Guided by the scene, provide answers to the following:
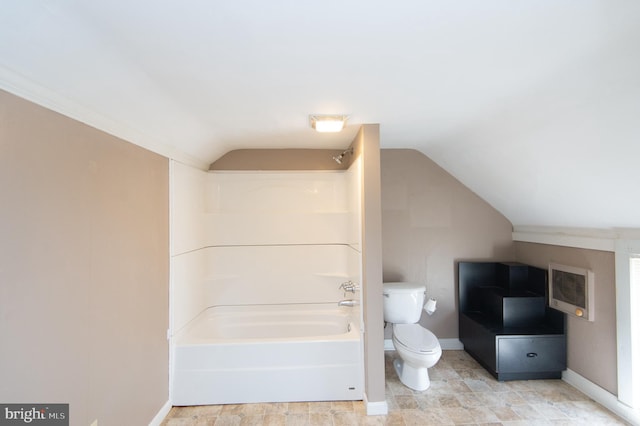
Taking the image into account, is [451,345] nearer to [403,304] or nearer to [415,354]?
[403,304]

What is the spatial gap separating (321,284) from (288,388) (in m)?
1.07

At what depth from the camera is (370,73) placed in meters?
1.48

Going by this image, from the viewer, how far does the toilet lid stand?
244 centimetres

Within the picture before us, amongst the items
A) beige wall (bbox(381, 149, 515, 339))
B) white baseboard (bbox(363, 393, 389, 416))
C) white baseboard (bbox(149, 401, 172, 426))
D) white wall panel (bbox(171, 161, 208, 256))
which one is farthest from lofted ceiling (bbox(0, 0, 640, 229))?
white baseboard (bbox(363, 393, 389, 416))

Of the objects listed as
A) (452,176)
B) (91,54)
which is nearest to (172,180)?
(91,54)

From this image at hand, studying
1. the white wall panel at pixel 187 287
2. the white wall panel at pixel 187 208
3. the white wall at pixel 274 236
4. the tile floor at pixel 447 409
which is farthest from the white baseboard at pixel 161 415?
the white wall panel at pixel 187 208

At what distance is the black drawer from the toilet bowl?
62 cm

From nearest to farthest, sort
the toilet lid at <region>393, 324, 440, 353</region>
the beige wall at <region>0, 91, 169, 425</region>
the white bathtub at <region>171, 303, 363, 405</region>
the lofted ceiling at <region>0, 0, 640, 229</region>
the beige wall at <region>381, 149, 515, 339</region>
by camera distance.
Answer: the lofted ceiling at <region>0, 0, 640, 229</region> < the beige wall at <region>0, 91, 169, 425</region> < the white bathtub at <region>171, 303, 363, 405</region> < the toilet lid at <region>393, 324, 440, 353</region> < the beige wall at <region>381, 149, 515, 339</region>

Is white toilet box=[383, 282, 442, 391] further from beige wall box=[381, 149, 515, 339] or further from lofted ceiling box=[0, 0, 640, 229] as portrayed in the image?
lofted ceiling box=[0, 0, 640, 229]

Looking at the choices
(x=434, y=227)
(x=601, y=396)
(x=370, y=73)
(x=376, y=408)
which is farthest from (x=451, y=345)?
(x=370, y=73)

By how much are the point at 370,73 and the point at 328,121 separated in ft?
2.22

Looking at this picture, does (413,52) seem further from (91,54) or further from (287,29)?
(91,54)

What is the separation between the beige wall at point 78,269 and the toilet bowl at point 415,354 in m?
1.95

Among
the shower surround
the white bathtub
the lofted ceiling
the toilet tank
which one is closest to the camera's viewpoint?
the lofted ceiling
